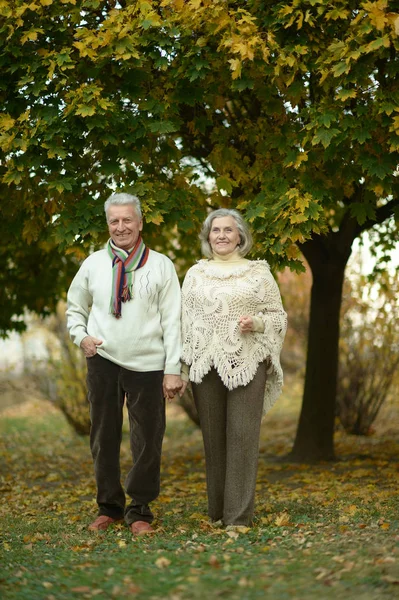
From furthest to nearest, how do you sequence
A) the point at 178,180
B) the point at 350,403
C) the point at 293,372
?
the point at 293,372 → the point at 350,403 → the point at 178,180

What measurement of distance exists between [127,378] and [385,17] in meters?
2.87

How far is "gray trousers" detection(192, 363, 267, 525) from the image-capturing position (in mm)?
4625

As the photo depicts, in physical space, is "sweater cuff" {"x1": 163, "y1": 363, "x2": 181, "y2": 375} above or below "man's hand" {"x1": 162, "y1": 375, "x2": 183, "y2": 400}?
above

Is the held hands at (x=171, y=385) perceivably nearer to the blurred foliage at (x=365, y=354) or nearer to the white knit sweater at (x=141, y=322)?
the white knit sweater at (x=141, y=322)

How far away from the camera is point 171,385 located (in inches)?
178

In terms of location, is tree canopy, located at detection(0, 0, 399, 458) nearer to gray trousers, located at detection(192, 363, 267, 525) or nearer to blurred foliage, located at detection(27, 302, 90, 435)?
gray trousers, located at detection(192, 363, 267, 525)

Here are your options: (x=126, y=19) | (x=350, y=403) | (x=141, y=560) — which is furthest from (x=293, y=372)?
(x=141, y=560)

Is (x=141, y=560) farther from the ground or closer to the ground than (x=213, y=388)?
closer to the ground

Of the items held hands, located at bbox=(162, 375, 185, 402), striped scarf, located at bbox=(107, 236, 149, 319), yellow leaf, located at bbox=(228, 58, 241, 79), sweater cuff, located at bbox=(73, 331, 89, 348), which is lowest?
held hands, located at bbox=(162, 375, 185, 402)

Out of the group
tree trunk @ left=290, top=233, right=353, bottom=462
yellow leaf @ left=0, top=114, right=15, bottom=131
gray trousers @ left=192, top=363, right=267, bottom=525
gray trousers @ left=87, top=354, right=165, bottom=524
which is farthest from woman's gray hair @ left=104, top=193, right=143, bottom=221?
tree trunk @ left=290, top=233, right=353, bottom=462

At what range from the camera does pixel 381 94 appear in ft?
18.1

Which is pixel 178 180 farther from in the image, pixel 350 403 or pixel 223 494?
pixel 350 403

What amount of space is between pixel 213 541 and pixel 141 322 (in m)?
1.30

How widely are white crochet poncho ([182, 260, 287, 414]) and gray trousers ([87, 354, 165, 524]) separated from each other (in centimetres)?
30
